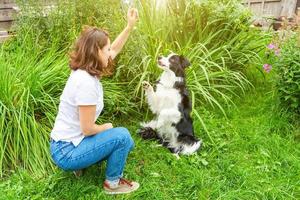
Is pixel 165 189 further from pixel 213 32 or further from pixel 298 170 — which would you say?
pixel 213 32

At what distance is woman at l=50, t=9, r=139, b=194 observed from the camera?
2.66m

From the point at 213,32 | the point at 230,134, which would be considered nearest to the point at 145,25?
the point at 213,32

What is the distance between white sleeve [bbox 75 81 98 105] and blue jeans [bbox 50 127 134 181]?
1.09ft

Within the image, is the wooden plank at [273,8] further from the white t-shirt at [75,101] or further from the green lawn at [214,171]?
the white t-shirt at [75,101]

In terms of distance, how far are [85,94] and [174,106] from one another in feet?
3.88

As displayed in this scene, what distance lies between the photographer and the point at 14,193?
2992mm

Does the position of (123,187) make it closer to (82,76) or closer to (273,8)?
(82,76)

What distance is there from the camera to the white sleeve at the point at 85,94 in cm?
261

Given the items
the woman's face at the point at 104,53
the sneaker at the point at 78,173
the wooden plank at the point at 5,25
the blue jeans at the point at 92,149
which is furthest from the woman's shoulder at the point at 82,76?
the wooden plank at the point at 5,25

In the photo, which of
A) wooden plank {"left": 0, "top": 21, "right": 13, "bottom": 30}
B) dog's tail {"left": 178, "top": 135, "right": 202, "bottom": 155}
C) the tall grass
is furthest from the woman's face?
wooden plank {"left": 0, "top": 21, "right": 13, "bottom": 30}

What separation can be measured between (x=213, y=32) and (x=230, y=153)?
5.90 feet

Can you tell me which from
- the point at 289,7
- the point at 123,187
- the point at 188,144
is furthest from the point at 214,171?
the point at 289,7

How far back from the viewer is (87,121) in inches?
105

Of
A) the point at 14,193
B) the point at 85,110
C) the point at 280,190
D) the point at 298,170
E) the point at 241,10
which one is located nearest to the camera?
the point at 85,110
